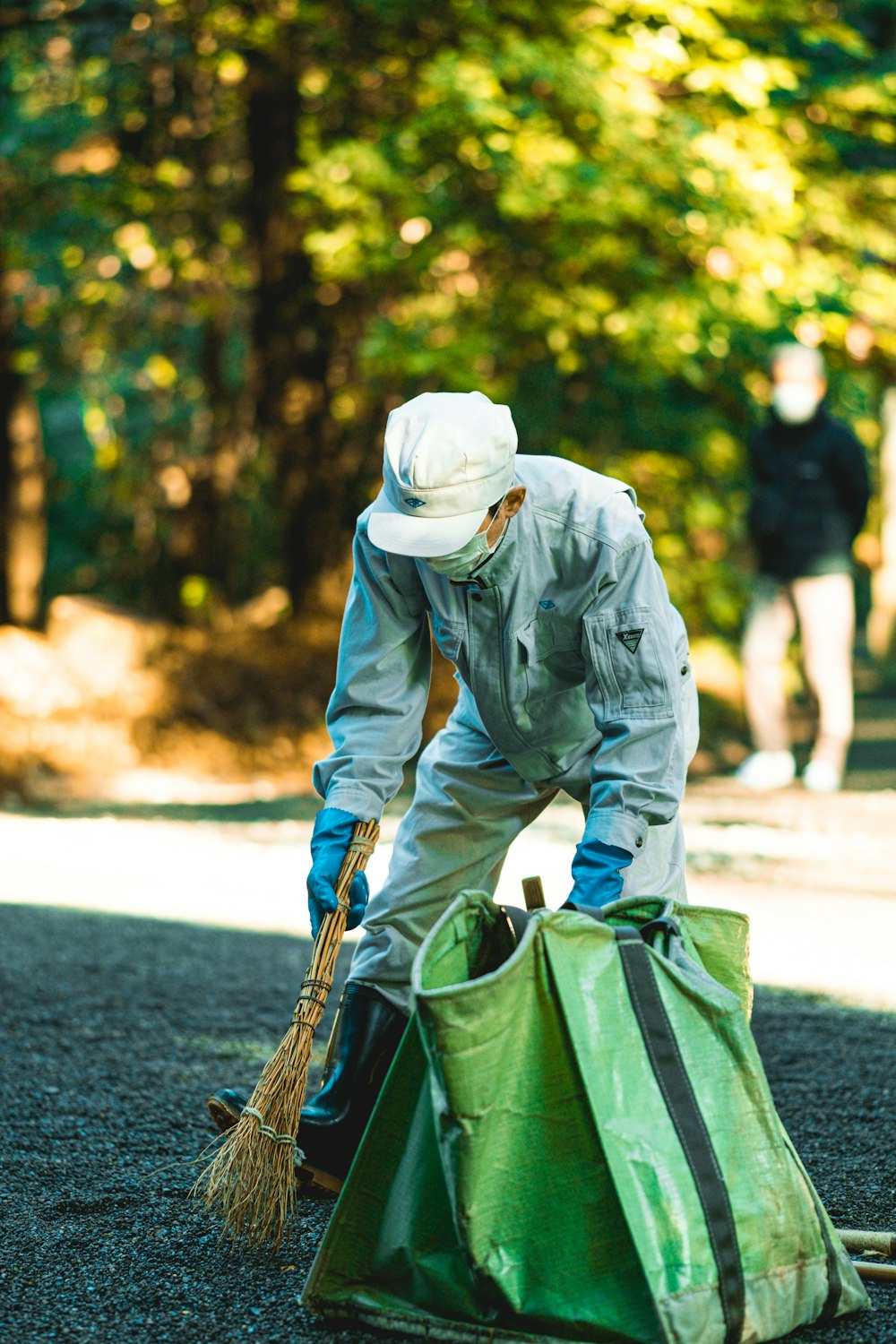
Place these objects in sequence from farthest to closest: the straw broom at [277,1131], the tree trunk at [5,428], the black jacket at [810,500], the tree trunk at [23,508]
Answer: the tree trunk at [23,508] < the tree trunk at [5,428] < the black jacket at [810,500] < the straw broom at [277,1131]

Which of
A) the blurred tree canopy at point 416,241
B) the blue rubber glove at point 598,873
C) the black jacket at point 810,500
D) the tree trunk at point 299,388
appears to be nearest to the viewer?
the blue rubber glove at point 598,873

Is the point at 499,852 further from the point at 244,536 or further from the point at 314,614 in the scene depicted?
the point at 244,536

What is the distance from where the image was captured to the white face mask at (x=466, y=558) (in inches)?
117

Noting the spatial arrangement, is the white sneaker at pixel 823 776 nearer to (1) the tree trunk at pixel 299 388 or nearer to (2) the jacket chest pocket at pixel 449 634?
(1) the tree trunk at pixel 299 388

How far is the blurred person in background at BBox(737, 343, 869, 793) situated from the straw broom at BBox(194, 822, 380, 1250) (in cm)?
651

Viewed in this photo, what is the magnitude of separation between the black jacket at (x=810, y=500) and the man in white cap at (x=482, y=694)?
A: 6.07 meters

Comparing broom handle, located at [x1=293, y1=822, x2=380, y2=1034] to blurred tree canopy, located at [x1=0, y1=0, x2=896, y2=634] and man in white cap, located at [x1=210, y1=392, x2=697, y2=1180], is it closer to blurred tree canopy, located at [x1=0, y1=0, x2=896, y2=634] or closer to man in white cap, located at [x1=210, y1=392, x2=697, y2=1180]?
man in white cap, located at [x1=210, y1=392, x2=697, y2=1180]

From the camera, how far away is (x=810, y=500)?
30.3ft

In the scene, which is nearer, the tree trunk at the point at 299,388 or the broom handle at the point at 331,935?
the broom handle at the point at 331,935

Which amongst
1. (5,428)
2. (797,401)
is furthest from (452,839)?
(5,428)

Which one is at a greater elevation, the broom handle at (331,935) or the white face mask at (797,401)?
the white face mask at (797,401)

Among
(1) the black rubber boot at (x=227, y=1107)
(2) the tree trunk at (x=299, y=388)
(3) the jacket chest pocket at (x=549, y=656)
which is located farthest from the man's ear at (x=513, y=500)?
(2) the tree trunk at (x=299, y=388)

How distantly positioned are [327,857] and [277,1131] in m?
0.53

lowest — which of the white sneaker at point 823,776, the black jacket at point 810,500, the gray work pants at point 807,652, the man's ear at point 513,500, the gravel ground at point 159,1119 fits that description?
the gravel ground at point 159,1119
